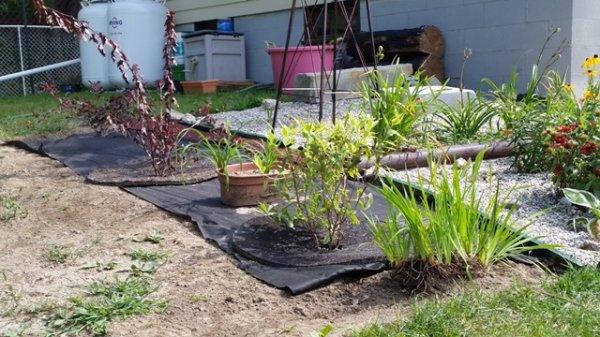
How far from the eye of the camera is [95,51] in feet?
37.1

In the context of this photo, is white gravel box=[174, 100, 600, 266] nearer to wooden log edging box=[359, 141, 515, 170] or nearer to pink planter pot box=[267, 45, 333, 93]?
wooden log edging box=[359, 141, 515, 170]

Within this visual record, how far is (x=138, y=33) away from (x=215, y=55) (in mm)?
1392

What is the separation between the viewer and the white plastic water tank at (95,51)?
11.2m

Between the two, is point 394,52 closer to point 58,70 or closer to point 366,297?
point 366,297

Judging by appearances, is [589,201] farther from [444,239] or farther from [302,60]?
[302,60]

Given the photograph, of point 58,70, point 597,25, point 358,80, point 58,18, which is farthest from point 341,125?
point 58,70

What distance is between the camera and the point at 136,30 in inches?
435

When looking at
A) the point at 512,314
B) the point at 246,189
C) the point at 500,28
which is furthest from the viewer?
the point at 500,28

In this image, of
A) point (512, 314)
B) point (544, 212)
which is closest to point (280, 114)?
point (544, 212)

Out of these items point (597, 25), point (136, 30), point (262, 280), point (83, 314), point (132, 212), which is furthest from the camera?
point (136, 30)

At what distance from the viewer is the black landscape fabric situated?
2762 millimetres

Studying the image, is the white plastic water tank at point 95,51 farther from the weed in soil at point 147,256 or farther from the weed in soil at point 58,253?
the weed in soil at point 147,256

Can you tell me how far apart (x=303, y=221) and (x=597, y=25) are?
15.9ft

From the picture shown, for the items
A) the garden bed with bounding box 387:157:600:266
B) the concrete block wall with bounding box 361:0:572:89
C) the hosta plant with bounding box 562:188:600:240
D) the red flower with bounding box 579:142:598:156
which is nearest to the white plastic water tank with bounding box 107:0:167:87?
the concrete block wall with bounding box 361:0:572:89
